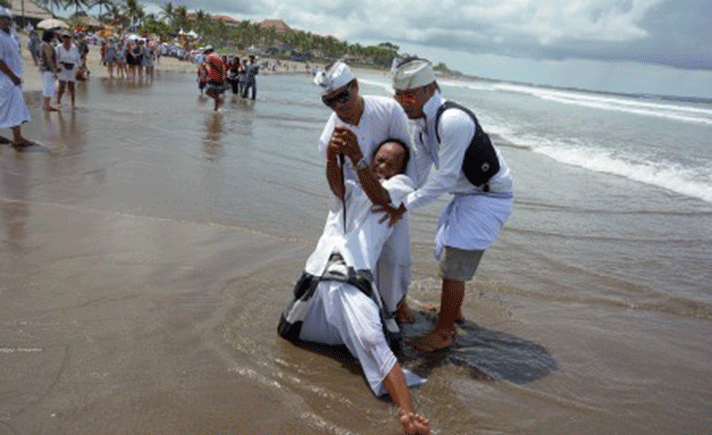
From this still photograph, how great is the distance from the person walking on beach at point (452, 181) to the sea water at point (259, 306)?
1.69 ft

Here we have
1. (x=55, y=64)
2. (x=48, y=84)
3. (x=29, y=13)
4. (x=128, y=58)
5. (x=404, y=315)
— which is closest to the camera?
(x=404, y=315)

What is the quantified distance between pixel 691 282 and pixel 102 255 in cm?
530

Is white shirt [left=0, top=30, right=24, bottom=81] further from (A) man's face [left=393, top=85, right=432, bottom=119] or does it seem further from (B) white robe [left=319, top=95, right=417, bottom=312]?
(A) man's face [left=393, top=85, right=432, bottom=119]

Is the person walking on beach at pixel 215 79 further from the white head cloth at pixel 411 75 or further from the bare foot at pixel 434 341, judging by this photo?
the bare foot at pixel 434 341

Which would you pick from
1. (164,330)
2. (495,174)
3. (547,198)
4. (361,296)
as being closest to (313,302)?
(361,296)

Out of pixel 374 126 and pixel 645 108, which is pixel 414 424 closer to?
pixel 374 126

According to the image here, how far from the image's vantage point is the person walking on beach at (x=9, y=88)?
305 inches

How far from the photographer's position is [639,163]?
1364 cm

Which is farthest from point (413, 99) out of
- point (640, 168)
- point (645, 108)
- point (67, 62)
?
point (645, 108)

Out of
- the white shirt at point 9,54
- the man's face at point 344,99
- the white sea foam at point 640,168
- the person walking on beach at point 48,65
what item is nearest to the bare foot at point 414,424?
the man's face at point 344,99

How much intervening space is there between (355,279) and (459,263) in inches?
30.6

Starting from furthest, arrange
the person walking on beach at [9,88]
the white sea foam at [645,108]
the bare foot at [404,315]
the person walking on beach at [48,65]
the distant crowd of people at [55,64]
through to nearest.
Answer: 1. the white sea foam at [645,108]
2. the distant crowd of people at [55,64]
3. the person walking on beach at [48,65]
4. the person walking on beach at [9,88]
5. the bare foot at [404,315]

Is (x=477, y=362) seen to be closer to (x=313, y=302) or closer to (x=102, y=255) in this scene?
(x=313, y=302)

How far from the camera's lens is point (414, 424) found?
258 centimetres
